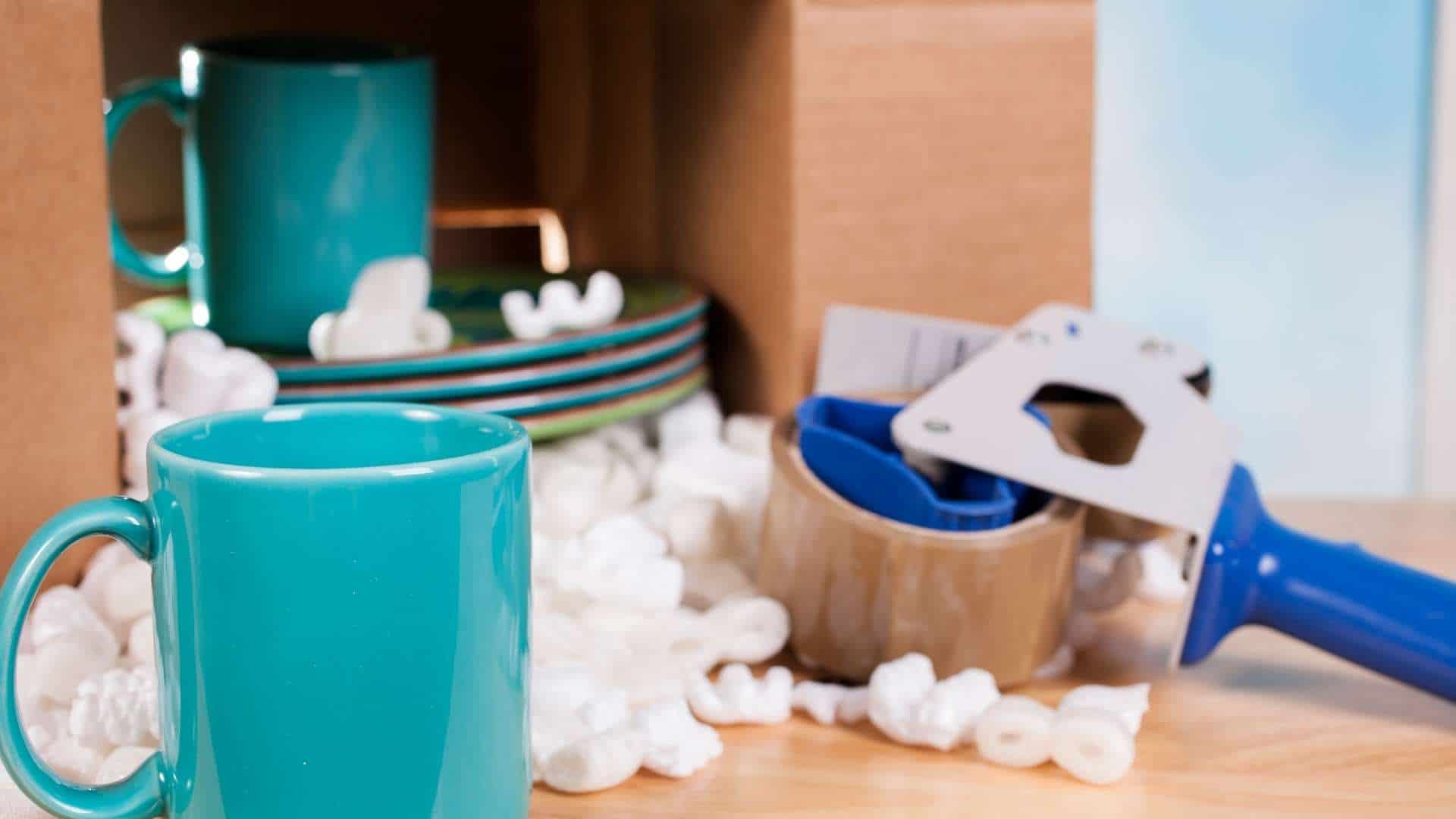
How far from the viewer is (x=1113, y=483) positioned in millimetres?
607

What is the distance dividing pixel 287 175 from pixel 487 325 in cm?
13

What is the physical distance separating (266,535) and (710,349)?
1.70 ft

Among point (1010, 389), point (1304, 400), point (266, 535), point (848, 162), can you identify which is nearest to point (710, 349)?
point (848, 162)

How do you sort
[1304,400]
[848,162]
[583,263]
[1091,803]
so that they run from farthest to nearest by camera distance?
[1304,400] < [583,263] < [848,162] < [1091,803]

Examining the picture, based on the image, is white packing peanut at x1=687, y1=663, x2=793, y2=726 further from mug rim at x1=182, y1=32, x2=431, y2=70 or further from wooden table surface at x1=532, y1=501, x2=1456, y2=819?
mug rim at x1=182, y1=32, x2=431, y2=70

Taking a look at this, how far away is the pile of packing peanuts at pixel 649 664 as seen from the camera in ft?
1.71

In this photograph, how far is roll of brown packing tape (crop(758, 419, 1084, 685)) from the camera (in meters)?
0.58

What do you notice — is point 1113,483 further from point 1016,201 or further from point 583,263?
point 583,263

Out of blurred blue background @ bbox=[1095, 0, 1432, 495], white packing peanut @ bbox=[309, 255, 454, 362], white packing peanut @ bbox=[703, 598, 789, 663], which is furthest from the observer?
blurred blue background @ bbox=[1095, 0, 1432, 495]

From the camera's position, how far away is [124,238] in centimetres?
80

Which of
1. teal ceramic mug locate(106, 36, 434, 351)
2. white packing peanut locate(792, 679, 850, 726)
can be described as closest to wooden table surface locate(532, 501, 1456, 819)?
white packing peanut locate(792, 679, 850, 726)

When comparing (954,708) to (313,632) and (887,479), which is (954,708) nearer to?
(887,479)

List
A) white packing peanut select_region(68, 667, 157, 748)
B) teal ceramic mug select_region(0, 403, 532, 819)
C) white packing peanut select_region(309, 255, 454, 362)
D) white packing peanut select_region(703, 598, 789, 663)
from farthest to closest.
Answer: white packing peanut select_region(309, 255, 454, 362)
white packing peanut select_region(703, 598, 789, 663)
white packing peanut select_region(68, 667, 157, 748)
teal ceramic mug select_region(0, 403, 532, 819)

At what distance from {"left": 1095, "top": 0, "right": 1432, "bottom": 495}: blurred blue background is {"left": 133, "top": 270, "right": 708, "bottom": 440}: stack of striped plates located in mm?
1110
